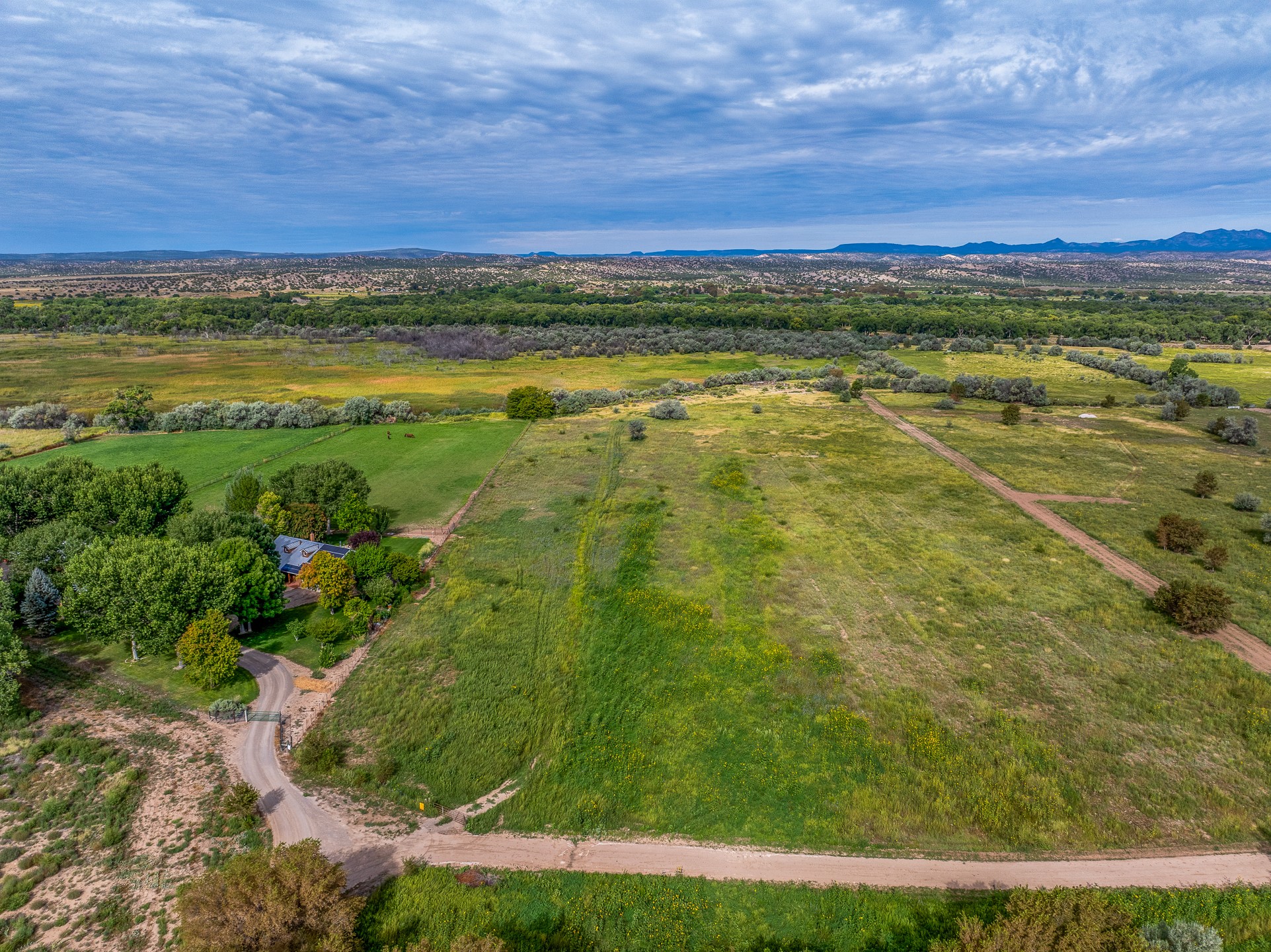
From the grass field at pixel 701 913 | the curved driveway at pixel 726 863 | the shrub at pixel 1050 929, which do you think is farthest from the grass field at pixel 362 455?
the shrub at pixel 1050 929

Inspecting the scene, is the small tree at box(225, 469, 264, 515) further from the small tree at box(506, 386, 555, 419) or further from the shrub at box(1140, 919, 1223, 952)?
the shrub at box(1140, 919, 1223, 952)

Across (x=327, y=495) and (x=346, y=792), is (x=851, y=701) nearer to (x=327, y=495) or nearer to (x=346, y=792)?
(x=346, y=792)

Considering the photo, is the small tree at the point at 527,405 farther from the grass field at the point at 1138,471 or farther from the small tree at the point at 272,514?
the grass field at the point at 1138,471

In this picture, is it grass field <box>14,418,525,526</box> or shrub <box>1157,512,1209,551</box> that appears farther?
grass field <box>14,418,525,526</box>

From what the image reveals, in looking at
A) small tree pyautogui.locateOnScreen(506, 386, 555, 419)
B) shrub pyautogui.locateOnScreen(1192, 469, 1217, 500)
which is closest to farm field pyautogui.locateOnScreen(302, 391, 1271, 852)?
shrub pyautogui.locateOnScreen(1192, 469, 1217, 500)

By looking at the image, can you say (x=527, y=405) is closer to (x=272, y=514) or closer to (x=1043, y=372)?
(x=272, y=514)

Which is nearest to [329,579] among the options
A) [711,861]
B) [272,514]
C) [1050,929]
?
[272,514]
